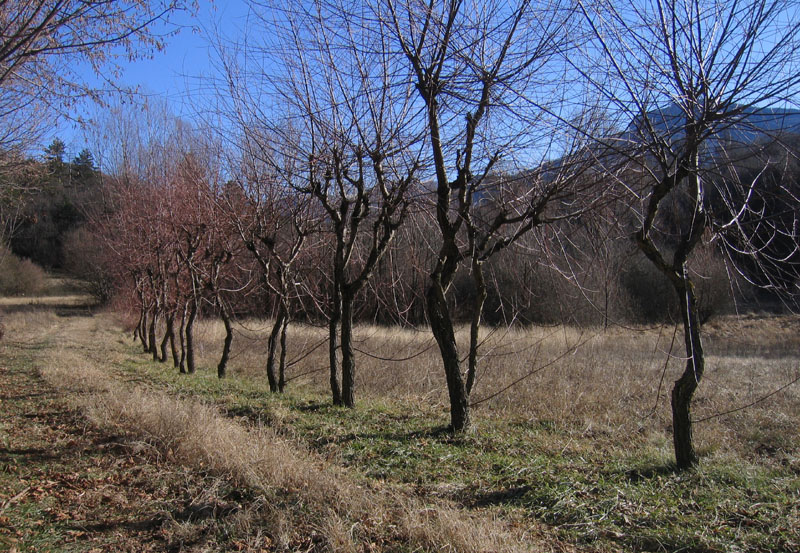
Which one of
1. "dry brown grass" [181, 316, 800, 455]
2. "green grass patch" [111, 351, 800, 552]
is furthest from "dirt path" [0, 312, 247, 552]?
"dry brown grass" [181, 316, 800, 455]

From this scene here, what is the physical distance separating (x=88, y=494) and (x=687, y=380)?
5124 mm

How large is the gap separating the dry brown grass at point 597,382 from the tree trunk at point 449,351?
68 centimetres

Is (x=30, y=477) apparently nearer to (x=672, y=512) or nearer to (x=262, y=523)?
(x=262, y=523)

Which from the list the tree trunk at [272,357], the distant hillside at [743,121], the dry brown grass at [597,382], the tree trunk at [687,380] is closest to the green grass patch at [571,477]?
the tree trunk at [687,380]

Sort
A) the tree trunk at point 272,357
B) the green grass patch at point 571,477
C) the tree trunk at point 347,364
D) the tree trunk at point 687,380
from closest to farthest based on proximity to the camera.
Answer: the green grass patch at point 571,477
the tree trunk at point 687,380
the tree trunk at point 347,364
the tree trunk at point 272,357

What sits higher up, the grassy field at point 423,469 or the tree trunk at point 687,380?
the tree trunk at point 687,380

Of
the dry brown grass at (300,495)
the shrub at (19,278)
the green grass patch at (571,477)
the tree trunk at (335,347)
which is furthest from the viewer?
the shrub at (19,278)

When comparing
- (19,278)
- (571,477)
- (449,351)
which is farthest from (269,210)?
(19,278)

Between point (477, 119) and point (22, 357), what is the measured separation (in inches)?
496

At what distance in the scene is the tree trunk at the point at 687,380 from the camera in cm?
476

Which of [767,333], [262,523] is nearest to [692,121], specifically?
[262,523]

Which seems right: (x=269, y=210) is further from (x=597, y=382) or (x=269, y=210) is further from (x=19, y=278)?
(x=19, y=278)

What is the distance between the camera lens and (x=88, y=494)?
4.13 metres

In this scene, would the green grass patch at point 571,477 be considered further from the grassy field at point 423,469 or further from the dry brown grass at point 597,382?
the dry brown grass at point 597,382
